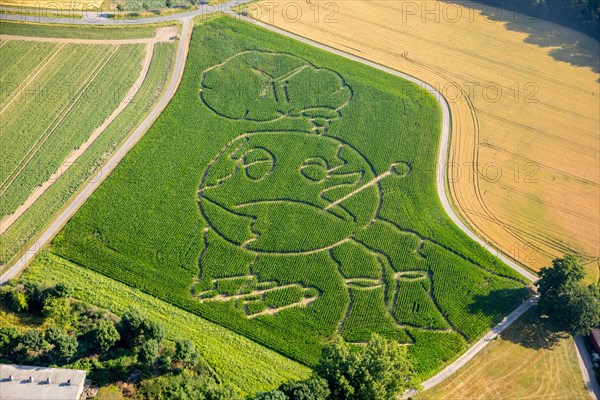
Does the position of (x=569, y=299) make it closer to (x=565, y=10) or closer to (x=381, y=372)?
(x=381, y=372)

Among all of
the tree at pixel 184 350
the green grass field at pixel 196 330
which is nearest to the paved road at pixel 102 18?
the green grass field at pixel 196 330

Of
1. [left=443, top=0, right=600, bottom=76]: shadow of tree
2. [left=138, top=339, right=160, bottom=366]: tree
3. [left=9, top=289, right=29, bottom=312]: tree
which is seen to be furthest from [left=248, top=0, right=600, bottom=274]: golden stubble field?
[left=9, top=289, right=29, bottom=312]: tree

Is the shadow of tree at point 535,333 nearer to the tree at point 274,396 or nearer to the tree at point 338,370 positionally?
the tree at point 338,370

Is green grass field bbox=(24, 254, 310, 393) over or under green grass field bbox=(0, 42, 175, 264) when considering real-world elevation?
under

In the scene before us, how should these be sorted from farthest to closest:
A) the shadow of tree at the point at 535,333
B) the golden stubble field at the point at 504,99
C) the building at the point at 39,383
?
the golden stubble field at the point at 504,99
the shadow of tree at the point at 535,333
the building at the point at 39,383

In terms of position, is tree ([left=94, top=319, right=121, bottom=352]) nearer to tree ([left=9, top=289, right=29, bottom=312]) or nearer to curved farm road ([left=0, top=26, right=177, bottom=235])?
tree ([left=9, top=289, right=29, bottom=312])

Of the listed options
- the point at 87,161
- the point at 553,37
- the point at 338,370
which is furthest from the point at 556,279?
the point at 87,161
